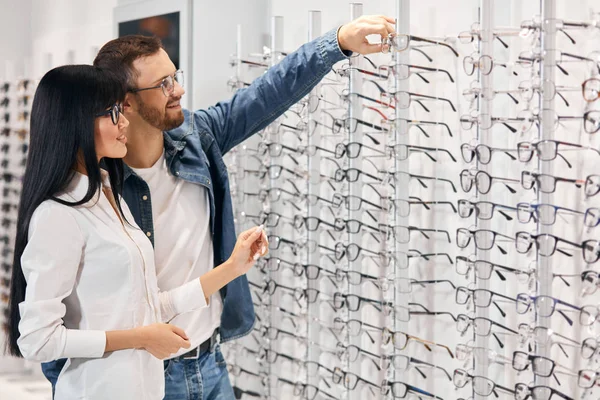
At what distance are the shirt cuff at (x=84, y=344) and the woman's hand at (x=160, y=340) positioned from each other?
0.30 feet

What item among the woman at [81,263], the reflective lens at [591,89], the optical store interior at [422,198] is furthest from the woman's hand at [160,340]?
the reflective lens at [591,89]

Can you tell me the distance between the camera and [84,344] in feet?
6.07

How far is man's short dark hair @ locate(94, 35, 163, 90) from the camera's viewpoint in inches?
93.6

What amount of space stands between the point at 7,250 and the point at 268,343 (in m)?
1.97

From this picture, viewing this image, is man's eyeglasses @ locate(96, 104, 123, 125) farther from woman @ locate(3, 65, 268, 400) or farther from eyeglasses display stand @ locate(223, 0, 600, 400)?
eyeglasses display stand @ locate(223, 0, 600, 400)

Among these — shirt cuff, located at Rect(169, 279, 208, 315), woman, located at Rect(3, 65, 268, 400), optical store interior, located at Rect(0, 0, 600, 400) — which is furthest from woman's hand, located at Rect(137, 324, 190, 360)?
optical store interior, located at Rect(0, 0, 600, 400)

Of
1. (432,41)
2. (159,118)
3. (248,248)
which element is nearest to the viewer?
(248,248)

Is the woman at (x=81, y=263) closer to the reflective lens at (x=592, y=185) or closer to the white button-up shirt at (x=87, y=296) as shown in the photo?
the white button-up shirt at (x=87, y=296)


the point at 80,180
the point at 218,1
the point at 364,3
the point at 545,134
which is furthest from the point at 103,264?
the point at 218,1

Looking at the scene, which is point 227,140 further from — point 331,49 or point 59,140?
point 59,140

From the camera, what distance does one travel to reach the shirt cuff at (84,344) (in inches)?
72.4

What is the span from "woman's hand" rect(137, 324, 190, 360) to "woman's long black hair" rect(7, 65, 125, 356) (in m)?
0.30

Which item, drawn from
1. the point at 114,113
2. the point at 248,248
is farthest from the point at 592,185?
the point at 114,113

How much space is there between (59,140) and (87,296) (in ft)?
1.17
